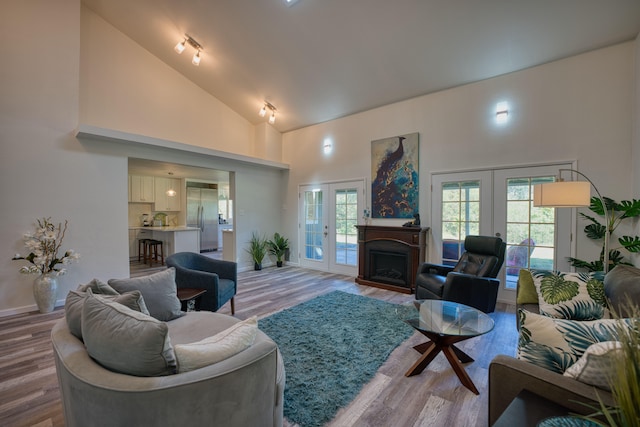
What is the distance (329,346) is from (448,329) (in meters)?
1.07

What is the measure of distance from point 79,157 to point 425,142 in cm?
517

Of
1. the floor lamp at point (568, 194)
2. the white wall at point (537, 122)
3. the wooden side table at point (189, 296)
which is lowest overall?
the wooden side table at point (189, 296)

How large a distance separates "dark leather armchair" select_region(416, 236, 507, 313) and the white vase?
4616mm

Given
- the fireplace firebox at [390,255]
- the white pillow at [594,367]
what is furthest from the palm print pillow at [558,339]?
the fireplace firebox at [390,255]

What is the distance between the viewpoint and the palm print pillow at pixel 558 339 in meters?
1.21

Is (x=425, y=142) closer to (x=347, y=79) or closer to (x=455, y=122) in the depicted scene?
(x=455, y=122)

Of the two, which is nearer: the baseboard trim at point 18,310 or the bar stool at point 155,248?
the baseboard trim at point 18,310

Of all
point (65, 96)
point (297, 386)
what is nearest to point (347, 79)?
point (65, 96)

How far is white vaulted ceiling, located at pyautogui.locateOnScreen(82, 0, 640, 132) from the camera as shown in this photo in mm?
3010

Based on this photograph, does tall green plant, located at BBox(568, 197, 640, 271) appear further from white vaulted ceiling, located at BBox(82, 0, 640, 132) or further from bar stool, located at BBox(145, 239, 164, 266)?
bar stool, located at BBox(145, 239, 164, 266)

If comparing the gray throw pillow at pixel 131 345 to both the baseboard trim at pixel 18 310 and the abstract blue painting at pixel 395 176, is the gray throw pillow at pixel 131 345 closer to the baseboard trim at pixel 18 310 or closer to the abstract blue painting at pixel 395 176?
the baseboard trim at pixel 18 310

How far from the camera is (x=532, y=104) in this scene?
361 cm

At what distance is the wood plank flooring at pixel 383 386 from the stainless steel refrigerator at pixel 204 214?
5.23 m

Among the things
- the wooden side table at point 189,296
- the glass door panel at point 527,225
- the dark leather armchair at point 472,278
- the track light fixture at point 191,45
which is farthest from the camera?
the track light fixture at point 191,45
